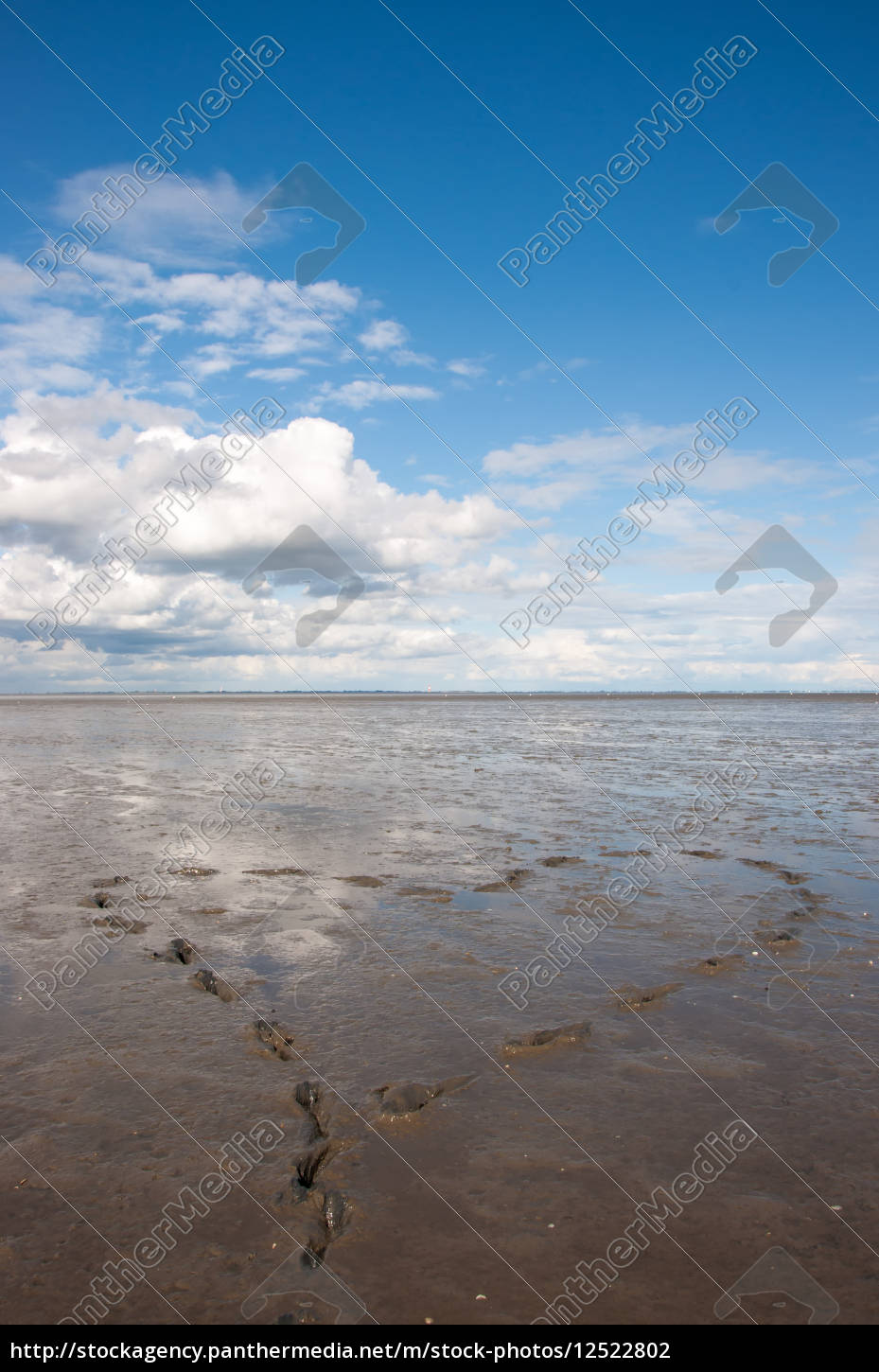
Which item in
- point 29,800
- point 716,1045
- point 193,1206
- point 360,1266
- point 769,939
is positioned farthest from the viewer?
point 29,800

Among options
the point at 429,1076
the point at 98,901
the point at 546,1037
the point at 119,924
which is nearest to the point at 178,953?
the point at 119,924

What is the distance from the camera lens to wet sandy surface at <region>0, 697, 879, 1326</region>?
333 cm

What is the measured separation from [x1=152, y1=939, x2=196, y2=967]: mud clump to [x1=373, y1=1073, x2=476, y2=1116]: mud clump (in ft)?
10.1

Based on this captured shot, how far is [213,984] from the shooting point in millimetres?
6551

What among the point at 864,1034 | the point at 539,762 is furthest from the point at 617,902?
the point at 539,762

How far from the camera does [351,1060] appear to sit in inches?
202

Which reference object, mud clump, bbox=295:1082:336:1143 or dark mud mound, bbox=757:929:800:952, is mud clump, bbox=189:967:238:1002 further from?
dark mud mound, bbox=757:929:800:952

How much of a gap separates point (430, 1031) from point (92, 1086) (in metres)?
2.32

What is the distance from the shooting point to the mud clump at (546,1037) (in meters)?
5.40

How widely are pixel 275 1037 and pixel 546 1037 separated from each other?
199 cm

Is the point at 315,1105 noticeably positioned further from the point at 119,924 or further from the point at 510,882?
the point at 510,882

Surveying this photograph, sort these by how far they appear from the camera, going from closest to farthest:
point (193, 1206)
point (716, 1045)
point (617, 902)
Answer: point (193, 1206), point (716, 1045), point (617, 902)
